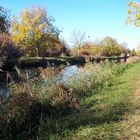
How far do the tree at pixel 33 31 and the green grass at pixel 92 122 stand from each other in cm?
4913

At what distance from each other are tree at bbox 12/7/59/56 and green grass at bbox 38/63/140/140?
49.1 metres

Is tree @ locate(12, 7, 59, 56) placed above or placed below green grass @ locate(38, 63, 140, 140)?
above

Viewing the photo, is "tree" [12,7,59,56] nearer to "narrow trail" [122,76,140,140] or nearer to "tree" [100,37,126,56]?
"tree" [100,37,126,56]

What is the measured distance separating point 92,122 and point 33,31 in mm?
53873

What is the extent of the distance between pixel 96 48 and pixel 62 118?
8636 centimetres

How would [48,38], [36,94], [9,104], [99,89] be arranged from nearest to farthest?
1. [9,104]
2. [36,94]
3. [99,89]
4. [48,38]

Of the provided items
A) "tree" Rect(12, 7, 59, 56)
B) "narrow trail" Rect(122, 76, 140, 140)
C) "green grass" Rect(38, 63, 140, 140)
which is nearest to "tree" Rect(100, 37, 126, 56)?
"tree" Rect(12, 7, 59, 56)

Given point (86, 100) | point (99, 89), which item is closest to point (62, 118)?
point (86, 100)

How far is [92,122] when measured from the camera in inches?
406

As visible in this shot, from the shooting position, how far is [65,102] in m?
12.8

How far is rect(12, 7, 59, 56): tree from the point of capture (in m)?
61.9

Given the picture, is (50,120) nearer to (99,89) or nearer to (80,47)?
(99,89)

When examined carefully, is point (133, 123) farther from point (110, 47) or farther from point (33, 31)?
point (110, 47)

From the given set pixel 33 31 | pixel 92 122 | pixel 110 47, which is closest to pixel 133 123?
pixel 92 122
